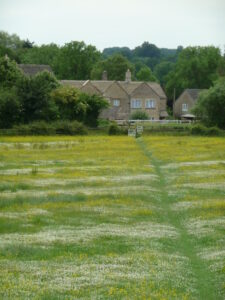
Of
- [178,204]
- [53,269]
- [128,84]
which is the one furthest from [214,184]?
[128,84]

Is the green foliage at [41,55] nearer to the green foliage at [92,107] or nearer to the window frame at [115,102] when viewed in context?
the window frame at [115,102]

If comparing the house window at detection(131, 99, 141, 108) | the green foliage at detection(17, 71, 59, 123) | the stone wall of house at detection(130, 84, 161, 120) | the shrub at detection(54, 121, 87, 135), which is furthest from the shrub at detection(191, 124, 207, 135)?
the house window at detection(131, 99, 141, 108)

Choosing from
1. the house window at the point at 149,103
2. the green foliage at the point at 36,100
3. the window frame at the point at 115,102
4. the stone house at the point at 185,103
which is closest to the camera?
the green foliage at the point at 36,100

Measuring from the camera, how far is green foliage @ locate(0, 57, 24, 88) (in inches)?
3989

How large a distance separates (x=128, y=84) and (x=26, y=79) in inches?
1886

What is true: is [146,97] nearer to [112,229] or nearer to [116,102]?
[116,102]

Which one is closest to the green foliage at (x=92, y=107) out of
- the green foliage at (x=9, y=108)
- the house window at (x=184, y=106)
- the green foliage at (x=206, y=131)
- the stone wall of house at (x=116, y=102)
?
the green foliage at (x=9, y=108)

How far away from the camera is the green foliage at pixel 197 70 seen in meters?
170

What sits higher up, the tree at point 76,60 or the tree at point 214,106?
the tree at point 76,60

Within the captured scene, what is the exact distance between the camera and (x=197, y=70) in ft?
565

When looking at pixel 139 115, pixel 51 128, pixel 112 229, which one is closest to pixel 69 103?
pixel 51 128

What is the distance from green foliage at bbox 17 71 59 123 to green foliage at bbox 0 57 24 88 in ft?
28.5

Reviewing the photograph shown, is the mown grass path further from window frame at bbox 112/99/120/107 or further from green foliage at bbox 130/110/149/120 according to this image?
window frame at bbox 112/99/120/107

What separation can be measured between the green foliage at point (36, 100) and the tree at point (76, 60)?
75441mm
